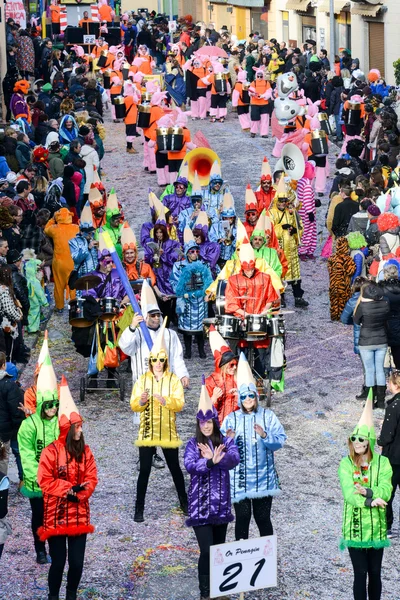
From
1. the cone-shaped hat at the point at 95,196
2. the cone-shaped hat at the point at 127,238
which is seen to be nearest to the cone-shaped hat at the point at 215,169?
the cone-shaped hat at the point at 95,196

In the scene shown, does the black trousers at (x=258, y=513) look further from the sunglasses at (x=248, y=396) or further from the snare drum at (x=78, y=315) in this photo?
the snare drum at (x=78, y=315)

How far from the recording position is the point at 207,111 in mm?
33094

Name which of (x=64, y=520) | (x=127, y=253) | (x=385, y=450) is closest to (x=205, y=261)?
(x=127, y=253)

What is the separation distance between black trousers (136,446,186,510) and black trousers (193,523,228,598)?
4.29ft

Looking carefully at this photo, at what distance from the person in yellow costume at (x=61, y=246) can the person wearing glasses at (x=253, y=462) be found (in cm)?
808

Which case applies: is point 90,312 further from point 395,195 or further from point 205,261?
point 395,195

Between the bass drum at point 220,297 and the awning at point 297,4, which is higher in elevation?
the awning at point 297,4

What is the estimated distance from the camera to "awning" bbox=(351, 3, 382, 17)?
35594 mm

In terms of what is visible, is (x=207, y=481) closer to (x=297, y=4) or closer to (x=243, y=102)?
(x=243, y=102)

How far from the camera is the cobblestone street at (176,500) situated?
9773 mm

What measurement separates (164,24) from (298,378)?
118ft

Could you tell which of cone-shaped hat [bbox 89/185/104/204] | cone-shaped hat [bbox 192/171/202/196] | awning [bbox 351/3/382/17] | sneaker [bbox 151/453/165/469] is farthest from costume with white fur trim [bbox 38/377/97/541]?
awning [bbox 351/3/382/17]

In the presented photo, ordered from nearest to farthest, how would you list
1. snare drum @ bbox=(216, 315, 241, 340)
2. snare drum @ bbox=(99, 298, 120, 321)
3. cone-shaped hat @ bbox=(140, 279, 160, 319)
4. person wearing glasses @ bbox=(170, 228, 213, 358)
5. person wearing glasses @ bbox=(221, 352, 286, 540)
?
person wearing glasses @ bbox=(221, 352, 286, 540)
cone-shaped hat @ bbox=(140, 279, 160, 319)
snare drum @ bbox=(216, 315, 241, 340)
snare drum @ bbox=(99, 298, 120, 321)
person wearing glasses @ bbox=(170, 228, 213, 358)

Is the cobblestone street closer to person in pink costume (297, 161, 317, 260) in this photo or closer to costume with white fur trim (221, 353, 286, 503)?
costume with white fur trim (221, 353, 286, 503)
